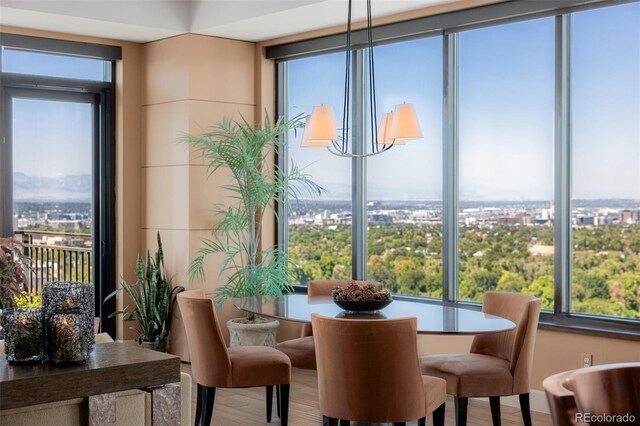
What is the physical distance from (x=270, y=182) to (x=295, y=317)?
3072mm

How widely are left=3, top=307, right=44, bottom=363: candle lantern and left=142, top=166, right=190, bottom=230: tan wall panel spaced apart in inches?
193

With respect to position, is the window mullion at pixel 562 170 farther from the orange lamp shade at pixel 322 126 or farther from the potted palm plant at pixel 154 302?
the potted palm plant at pixel 154 302

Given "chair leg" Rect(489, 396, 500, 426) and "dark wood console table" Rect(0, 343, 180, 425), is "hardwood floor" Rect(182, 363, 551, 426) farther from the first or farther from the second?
"dark wood console table" Rect(0, 343, 180, 425)

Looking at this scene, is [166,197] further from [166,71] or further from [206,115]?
[166,71]

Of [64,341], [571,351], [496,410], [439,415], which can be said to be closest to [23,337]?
[64,341]

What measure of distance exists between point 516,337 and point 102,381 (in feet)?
9.20

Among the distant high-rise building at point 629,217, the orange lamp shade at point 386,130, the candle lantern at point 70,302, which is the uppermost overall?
the orange lamp shade at point 386,130

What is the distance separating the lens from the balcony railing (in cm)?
717

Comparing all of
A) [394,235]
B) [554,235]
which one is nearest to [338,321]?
[554,235]

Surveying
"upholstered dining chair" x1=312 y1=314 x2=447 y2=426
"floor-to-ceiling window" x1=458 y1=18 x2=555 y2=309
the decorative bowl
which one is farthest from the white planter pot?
"upholstered dining chair" x1=312 y1=314 x2=447 y2=426

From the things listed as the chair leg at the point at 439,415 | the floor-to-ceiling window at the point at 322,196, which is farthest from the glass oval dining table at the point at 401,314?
the floor-to-ceiling window at the point at 322,196

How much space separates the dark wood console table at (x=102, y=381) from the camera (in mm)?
1985

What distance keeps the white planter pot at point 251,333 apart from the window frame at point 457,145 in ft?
2.80

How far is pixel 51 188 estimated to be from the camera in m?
7.25
